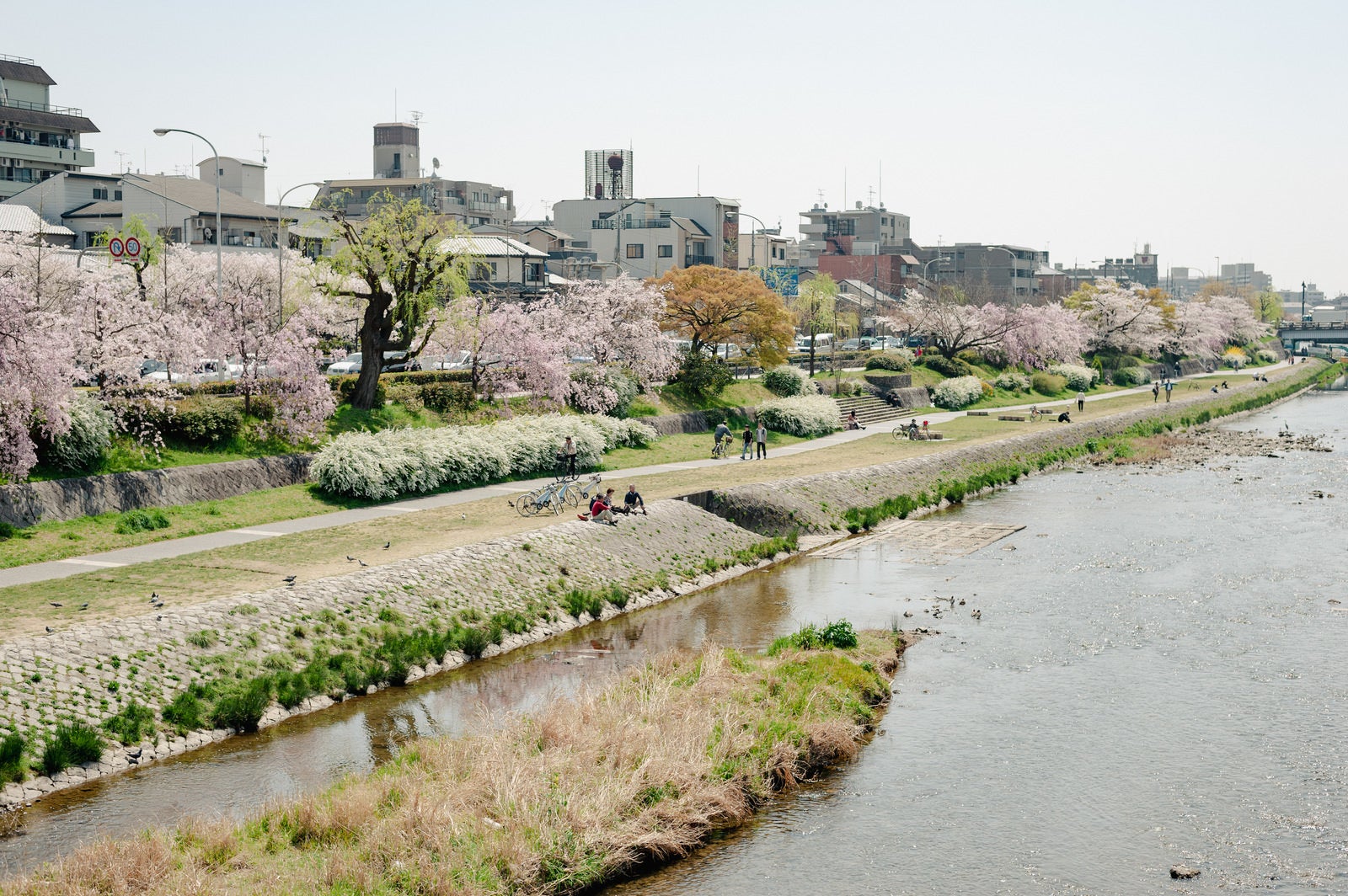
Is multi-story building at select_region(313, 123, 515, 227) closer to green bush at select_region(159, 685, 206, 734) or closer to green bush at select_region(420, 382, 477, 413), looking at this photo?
green bush at select_region(420, 382, 477, 413)

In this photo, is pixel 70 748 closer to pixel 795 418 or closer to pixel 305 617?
pixel 305 617

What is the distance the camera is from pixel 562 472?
156ft

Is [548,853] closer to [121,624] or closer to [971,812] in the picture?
[971,812]

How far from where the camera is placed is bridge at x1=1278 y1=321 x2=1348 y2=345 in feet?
570

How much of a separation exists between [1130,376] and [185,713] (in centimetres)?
10931

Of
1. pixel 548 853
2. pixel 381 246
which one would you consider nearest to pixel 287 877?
pixel 548 853

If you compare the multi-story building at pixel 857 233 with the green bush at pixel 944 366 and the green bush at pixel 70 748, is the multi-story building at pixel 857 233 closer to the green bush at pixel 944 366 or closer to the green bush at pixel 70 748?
the green bush at pixel 944 366

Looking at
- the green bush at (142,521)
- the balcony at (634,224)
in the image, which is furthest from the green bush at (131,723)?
the balcony at (634,224)

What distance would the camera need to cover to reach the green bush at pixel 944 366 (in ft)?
304

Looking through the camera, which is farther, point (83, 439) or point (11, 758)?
point (83, 439)

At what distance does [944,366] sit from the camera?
9312 centimetres

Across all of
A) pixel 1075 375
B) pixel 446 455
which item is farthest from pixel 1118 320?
pixel 446 455

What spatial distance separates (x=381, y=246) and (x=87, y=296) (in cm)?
1114

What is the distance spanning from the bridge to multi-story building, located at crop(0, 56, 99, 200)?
527 ft
